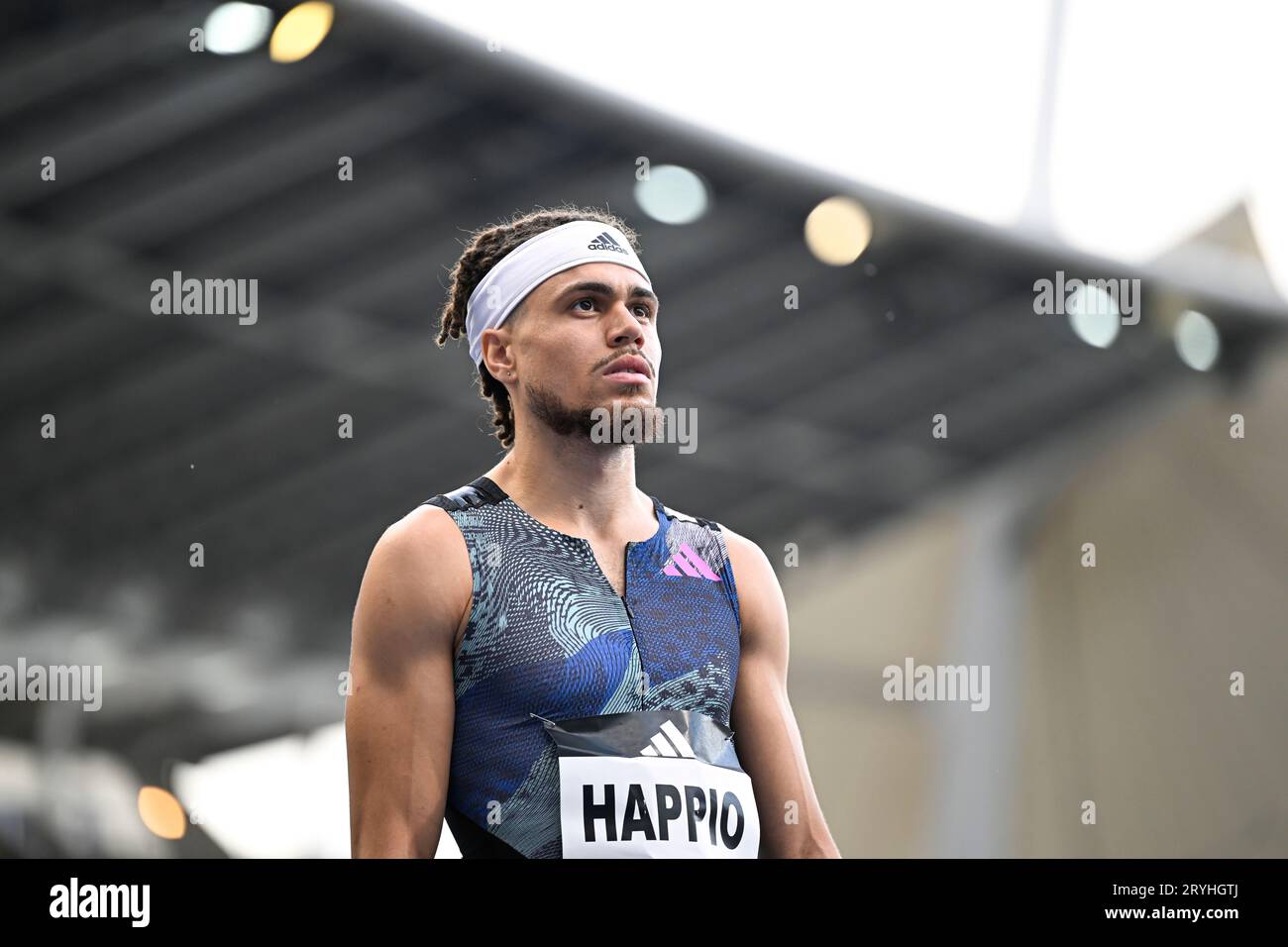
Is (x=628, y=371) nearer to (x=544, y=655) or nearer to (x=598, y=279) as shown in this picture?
(x=598, y=279)

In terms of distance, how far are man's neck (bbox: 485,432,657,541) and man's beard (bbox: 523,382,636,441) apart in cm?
2

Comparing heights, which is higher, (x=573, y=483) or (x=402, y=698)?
(x=573, y=483)

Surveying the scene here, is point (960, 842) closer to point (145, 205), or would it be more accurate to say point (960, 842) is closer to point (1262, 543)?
point (1262, 543)

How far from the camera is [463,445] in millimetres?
14938

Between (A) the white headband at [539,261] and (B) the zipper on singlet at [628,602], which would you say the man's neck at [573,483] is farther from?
(A) the white headband at [539,261]

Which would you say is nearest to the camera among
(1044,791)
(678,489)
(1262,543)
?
(1262,543)

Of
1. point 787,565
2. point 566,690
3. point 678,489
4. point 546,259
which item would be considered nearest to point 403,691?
point 566,690

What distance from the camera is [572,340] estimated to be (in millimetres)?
3092

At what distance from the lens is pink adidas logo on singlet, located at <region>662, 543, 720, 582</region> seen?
3.10m

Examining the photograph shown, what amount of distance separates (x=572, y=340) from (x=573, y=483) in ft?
1.00

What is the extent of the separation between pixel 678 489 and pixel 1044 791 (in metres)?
4.86

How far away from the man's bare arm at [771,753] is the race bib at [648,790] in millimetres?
158

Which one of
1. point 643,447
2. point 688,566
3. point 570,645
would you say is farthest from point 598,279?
point 643,447

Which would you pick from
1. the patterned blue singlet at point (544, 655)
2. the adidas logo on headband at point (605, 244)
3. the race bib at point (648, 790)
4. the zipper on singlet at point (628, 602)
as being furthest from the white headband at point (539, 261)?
the race bib at point (648, 790)
